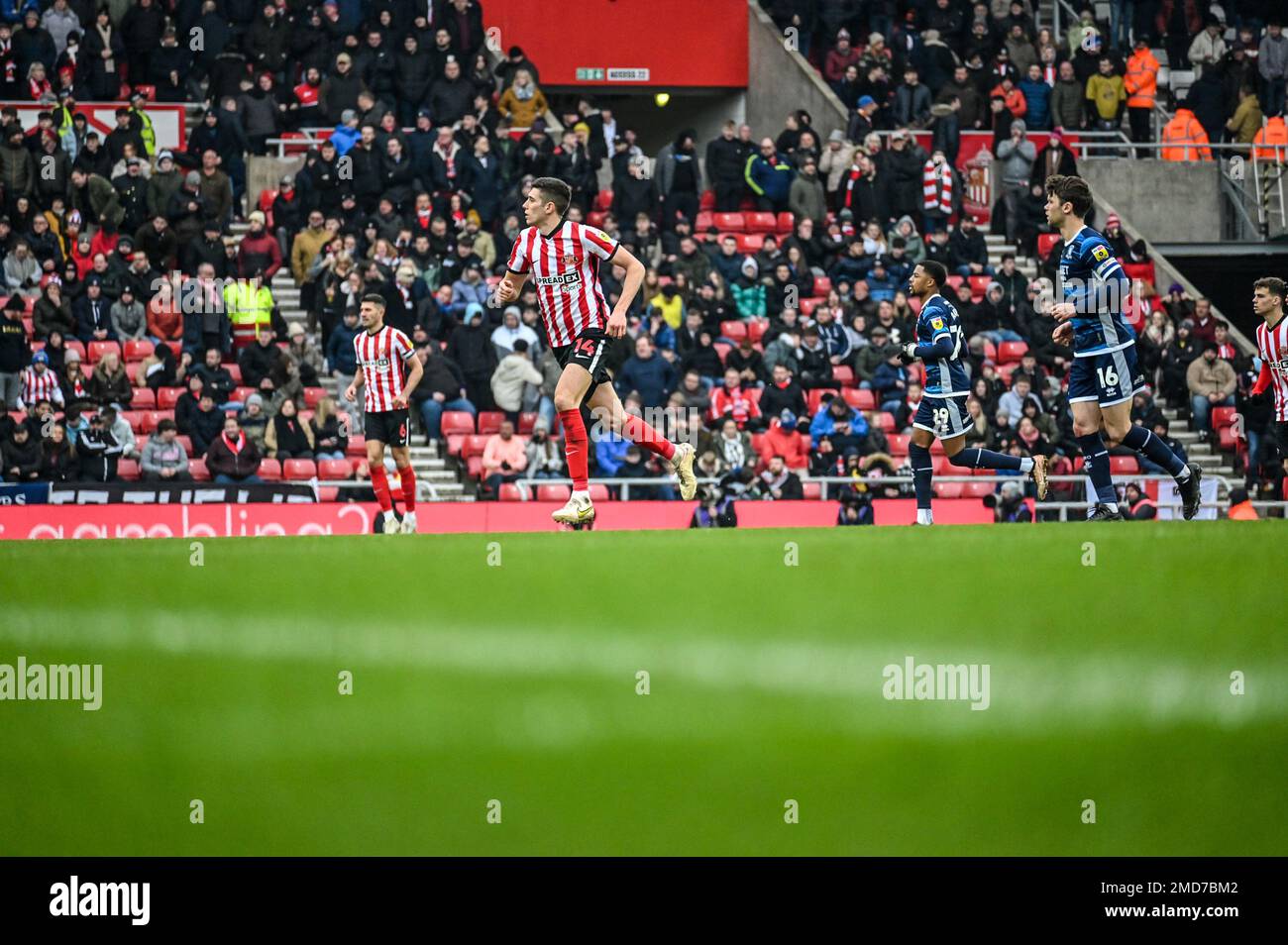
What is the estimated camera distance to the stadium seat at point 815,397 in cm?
2216

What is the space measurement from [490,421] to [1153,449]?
11.9m

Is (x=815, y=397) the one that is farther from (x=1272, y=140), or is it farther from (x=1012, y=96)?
(x=1272, y=140)

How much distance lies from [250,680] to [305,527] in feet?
37.0

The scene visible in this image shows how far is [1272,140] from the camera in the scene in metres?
28.7

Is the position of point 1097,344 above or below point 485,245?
below

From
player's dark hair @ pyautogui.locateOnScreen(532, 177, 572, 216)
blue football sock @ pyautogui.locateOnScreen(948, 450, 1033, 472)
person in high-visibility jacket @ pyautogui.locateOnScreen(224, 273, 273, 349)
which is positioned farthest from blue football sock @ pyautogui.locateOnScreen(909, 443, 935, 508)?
person in high-visibility jacket @ pyautogui.locateOnScreen(224, 273, 273, 349)

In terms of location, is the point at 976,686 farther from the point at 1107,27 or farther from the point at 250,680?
the point at 1107,27

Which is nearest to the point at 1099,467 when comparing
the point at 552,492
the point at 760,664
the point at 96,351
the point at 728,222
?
the point at 760,664

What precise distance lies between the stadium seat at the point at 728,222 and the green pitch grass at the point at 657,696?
720 inches

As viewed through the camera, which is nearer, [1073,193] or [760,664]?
[760,664]

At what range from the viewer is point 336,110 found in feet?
83.9

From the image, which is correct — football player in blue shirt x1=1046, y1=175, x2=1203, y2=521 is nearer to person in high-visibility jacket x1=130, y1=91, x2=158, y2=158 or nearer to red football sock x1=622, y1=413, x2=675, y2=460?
red football sock x1=622, y1=413, x2=675, y2=460

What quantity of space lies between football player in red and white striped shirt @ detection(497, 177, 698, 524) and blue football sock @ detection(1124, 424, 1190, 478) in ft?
9.66

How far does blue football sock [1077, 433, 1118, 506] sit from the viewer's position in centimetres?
1090
